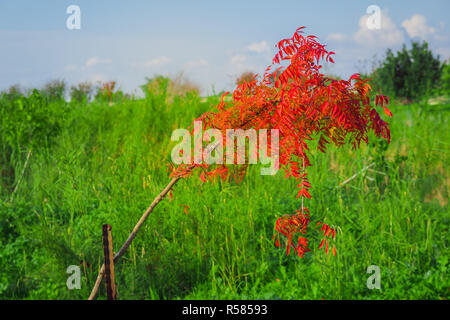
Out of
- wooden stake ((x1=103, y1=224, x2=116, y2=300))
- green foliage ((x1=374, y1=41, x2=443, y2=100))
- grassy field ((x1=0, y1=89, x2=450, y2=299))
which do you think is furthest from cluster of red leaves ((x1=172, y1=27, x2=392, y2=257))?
green foliage ((x1=374, y1=41, x2=443, y2=100))

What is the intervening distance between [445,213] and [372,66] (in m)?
4.30

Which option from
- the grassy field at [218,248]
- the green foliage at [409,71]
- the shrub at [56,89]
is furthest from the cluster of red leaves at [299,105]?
the green foliage at [409,71]

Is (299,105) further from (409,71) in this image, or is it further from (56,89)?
(409,71)

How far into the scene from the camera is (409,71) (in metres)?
14.4

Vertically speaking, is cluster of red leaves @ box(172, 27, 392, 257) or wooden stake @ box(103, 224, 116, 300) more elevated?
cluster of red leaves @ box(172, 27, 392, 257)

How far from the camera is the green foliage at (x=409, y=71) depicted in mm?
14352

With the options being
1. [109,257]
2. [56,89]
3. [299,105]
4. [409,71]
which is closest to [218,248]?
[109,257]

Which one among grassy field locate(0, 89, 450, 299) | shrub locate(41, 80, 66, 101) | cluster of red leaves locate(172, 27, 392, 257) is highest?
→ shrub locate(41, 80, 66, 101)

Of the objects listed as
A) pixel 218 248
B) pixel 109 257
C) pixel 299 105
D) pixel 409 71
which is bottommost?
pixel 218 248

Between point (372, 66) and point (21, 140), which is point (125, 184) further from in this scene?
point (372, 66)

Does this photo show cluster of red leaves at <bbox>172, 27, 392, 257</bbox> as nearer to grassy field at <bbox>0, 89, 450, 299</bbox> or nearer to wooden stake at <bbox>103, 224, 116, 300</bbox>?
wooden stake at <bbox>103, 224, 116, 300</bbox>

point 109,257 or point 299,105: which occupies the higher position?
point 299,105

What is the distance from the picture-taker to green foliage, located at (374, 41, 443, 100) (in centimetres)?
1435

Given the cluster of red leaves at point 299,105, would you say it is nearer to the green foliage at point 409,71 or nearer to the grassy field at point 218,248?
the grassy field at point 218,248
